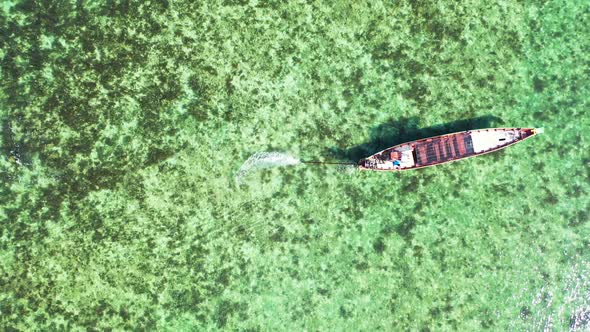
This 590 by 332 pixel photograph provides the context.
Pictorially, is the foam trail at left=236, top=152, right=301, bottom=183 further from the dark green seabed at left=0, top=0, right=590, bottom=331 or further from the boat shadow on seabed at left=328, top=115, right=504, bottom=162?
the boat shadow on seabed at left=328, top=115, right=504, bottom=162

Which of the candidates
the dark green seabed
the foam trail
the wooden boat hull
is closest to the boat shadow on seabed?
the dark green seabed

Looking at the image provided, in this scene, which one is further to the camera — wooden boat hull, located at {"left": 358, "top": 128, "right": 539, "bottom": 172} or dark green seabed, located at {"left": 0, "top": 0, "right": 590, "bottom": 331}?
dark green seabed, located at {"left": 0, "top": 0, "right": 590, "bottom": 331}

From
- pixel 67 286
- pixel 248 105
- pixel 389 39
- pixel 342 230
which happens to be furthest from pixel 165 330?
pixel 389 39

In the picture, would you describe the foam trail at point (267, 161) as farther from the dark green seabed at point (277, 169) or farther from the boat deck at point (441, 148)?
the boat deck at point (441, 148)

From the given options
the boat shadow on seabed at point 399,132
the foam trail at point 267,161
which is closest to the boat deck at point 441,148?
the boat shadow on seabed at point 399,132

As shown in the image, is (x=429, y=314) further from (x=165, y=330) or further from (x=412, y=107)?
(x=165, y=330)

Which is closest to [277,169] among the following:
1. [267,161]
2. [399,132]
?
[267,161]

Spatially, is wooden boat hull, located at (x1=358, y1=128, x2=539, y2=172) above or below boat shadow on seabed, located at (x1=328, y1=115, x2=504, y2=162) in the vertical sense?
below
